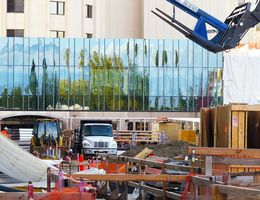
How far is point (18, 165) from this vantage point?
53.6 ft

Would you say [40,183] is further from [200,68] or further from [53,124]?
[200,68]

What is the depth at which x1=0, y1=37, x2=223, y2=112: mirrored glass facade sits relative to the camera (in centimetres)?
8462

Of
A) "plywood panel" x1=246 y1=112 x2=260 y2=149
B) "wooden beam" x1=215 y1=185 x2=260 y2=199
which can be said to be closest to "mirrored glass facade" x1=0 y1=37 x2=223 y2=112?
"plywood panel" x1=246 y1=112 x2=260 y2=149

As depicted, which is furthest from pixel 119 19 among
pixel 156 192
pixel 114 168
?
pixel 156 192

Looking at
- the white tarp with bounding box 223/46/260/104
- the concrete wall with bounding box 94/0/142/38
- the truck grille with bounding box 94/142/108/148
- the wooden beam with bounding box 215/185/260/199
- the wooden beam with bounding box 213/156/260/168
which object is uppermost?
the concrete wall with bounding box 94/0/142/38

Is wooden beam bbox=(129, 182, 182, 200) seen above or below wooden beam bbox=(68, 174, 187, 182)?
below

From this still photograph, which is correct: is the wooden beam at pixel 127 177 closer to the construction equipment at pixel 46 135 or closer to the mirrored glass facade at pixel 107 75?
the construction equipment at pixel 46 135

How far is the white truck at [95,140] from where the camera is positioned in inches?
2047

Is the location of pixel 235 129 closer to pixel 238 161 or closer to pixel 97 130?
pixel 238 161

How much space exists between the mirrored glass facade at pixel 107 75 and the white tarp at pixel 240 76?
1583 centimetres

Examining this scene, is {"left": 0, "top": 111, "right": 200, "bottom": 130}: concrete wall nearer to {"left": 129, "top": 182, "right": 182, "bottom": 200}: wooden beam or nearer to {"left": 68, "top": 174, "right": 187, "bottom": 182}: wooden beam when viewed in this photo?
{"left": 129, "top": 182, "right": 182, "bottom": 200}: wooden beam

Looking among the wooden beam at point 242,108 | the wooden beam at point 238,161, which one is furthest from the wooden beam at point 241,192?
the wooden beam at point 242,108

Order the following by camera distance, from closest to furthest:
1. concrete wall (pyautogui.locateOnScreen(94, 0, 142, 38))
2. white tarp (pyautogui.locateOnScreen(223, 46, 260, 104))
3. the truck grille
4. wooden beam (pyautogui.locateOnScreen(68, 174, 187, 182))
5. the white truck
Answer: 1. wooden beam (pyautogui.locateOnScreen(68, 174, 187, 182))
2. the white truck
3. the truck grille
4. white tarp (pyautogui.locateOnScreen(223, 46, 260, 104))
5. concrete wall (pyautogui.locateOnScreen(94, 0, 142, 38))

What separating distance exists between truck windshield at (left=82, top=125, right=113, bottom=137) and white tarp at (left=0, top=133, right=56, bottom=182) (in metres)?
36.5
